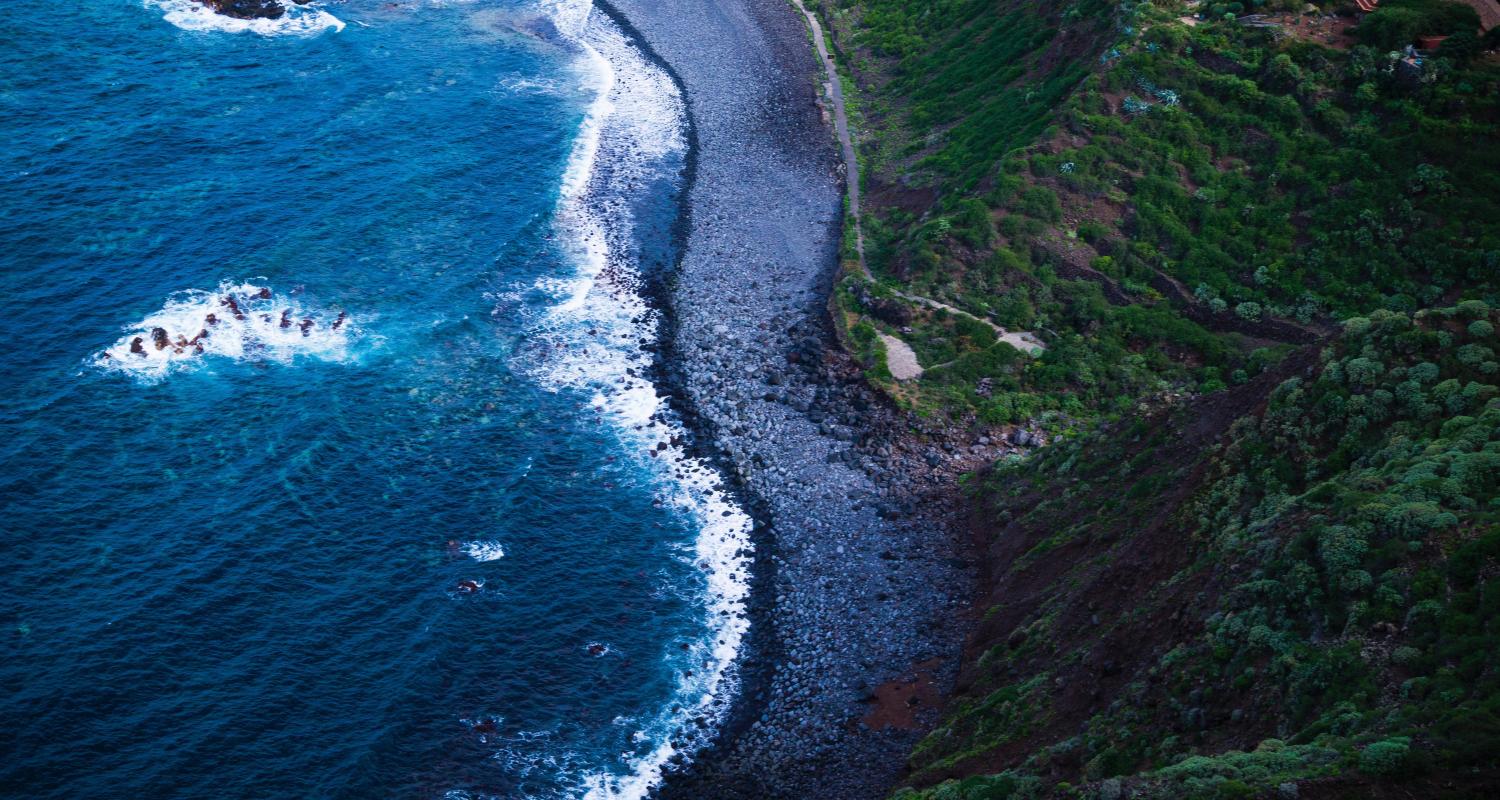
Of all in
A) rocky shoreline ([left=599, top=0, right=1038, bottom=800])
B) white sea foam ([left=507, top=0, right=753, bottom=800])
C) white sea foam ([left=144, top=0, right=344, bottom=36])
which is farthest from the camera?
white sea foam ([left=144, top=0, right=344, bottom=36])

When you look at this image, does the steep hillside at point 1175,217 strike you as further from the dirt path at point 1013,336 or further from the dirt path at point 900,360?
the dirt path at point 900,360

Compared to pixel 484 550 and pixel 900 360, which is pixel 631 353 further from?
pixel 484 550

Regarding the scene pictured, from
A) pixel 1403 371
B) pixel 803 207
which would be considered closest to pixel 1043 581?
pixel 1403 371

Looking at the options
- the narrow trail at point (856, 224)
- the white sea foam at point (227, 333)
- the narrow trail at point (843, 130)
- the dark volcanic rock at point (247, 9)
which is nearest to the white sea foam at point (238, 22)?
the dark volcanic rock at point (247, 9)

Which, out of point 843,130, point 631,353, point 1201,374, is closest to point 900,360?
point 1201,374

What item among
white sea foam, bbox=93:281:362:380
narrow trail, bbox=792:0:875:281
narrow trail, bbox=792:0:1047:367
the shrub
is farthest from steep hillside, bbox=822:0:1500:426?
the shrub

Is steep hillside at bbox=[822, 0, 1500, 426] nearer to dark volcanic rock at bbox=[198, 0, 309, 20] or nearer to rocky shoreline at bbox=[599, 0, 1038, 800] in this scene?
rocky shoreline at bbox=[599, 0, 1038, 800]
